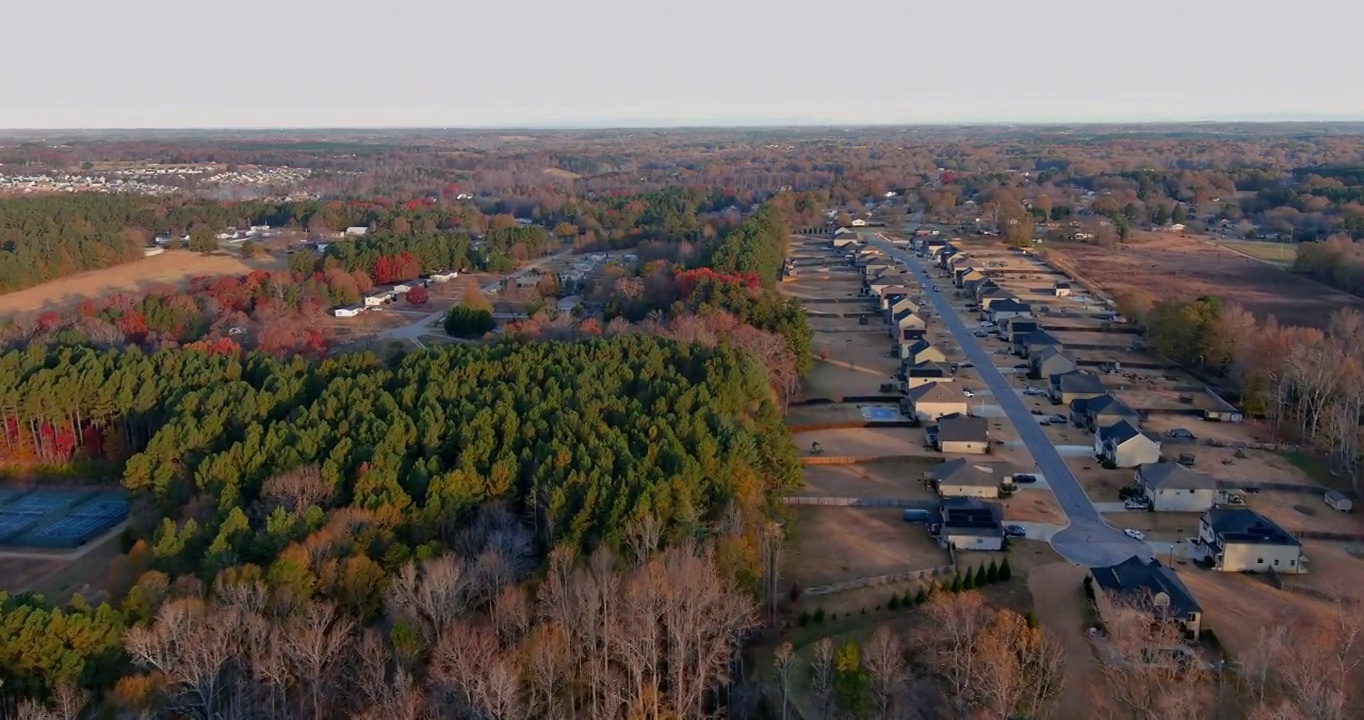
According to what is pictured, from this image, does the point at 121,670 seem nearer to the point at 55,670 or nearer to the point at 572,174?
the point at 55,670

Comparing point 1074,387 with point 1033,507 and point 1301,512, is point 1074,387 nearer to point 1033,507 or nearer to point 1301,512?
point 1301,512

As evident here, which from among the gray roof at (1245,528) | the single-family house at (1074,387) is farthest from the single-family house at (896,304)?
the gray roof at (1245,528)

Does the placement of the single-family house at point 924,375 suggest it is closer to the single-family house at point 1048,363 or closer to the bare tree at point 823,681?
the single-family house at point 1048,363

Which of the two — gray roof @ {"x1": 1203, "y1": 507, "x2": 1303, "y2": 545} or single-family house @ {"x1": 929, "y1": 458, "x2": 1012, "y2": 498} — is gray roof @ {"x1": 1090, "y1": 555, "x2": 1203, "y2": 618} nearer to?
gray roof @ {"x1": 1203, "y1": 507, "x2": 1303, "y2": 545}

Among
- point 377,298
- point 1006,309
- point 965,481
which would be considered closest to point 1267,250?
point 1006,309

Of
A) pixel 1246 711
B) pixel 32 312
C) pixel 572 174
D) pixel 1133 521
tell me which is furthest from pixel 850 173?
pixel 1246 711
